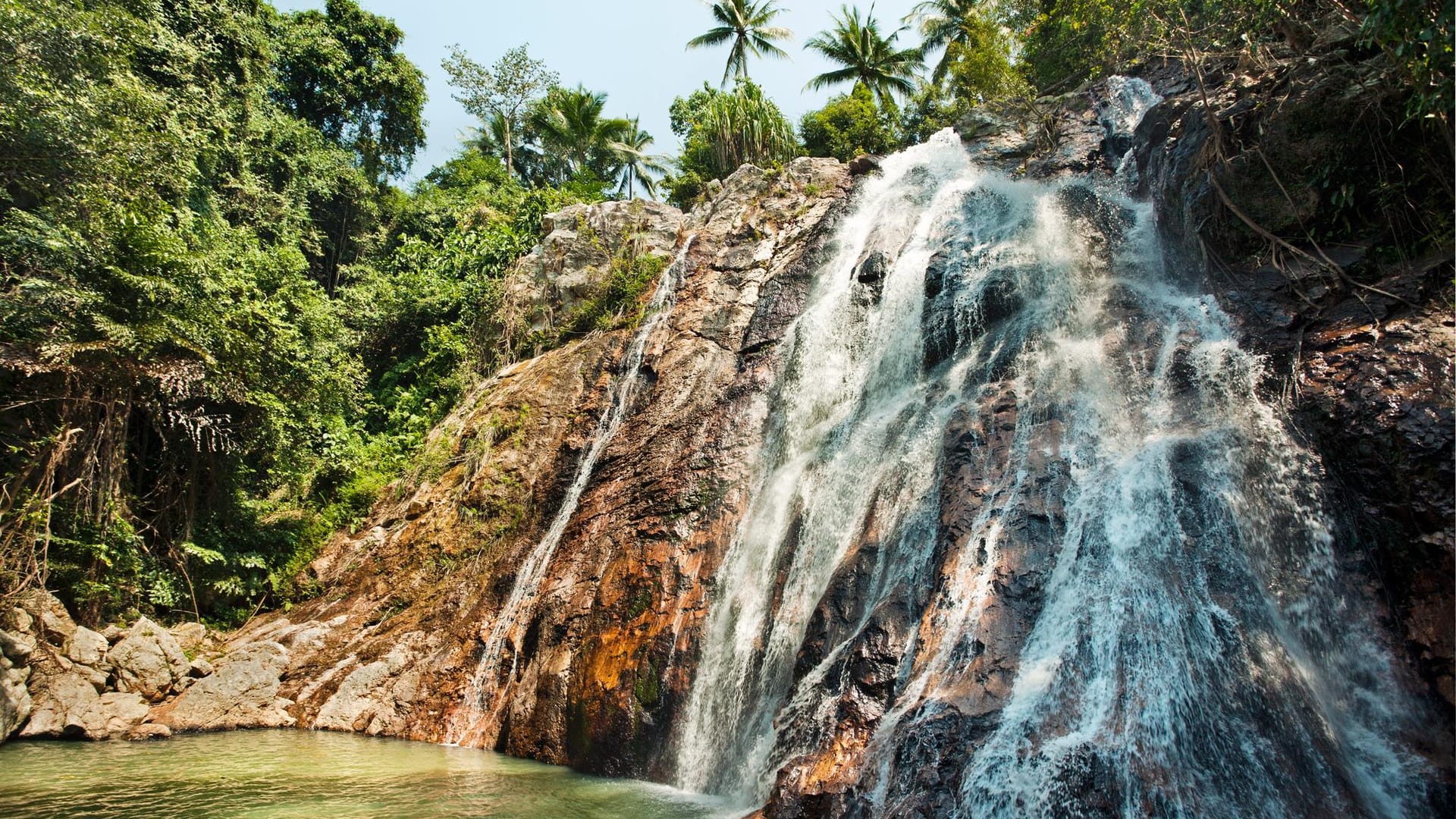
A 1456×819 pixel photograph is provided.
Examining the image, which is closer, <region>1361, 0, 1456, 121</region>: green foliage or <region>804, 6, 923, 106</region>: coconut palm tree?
<region>1361, 0, 1456, 121</region>: green foliage

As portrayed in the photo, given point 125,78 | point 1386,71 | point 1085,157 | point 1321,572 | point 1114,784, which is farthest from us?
point 1085,157

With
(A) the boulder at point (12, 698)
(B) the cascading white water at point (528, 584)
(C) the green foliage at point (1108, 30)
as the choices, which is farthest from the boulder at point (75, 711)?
(C) the green foliage at point (1108, 30)

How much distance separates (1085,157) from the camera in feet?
46.5

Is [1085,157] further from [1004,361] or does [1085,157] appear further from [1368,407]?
[1368,407]

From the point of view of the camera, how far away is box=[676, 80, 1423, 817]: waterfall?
4.69 m

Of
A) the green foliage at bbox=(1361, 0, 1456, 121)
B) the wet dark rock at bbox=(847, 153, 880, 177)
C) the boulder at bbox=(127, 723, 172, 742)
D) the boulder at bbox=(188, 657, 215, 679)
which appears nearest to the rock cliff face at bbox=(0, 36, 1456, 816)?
the boulder at bbox=(188, 657, 215, 679)

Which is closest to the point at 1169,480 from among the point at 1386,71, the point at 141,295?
the point at 1386,71

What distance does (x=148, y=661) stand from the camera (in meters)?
10.3

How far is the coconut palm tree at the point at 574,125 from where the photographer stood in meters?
30.1

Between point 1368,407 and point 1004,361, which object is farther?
point 1004,361

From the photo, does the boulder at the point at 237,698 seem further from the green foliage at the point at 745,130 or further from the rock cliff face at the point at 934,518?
the green foliage at the point at 745,130

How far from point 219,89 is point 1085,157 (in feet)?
70.0

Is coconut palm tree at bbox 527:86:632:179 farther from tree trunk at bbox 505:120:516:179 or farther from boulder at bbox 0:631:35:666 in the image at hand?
boulder at bbox 0:631:35:666

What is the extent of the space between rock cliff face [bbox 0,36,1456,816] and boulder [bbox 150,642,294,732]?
0.04m
